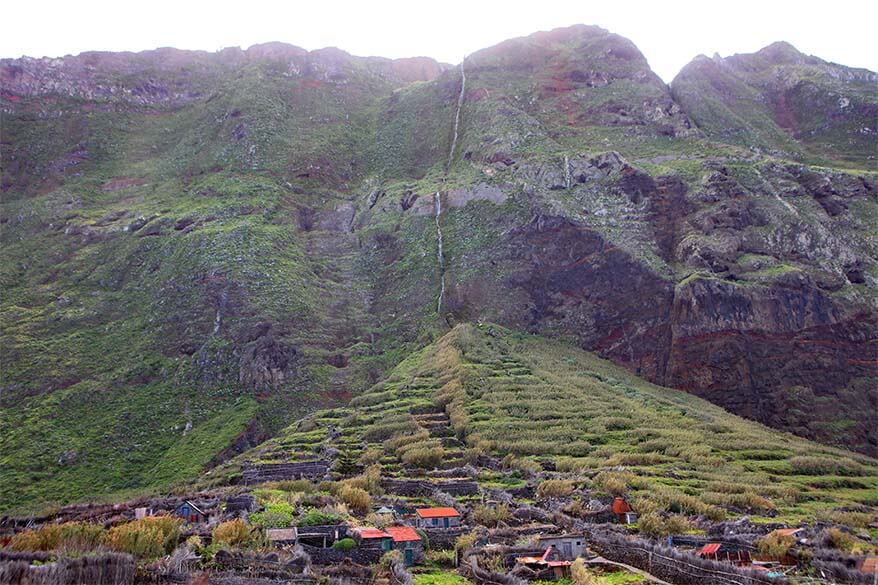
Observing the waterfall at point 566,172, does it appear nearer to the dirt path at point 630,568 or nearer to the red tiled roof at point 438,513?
the red tiled roof at point 438,513

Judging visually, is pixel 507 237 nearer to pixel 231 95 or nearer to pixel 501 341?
pixel 501 341

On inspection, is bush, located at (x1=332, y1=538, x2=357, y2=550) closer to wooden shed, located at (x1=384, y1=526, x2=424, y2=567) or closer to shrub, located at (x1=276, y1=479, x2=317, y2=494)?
wooden shed, located at (x1=384, y1=526, x2=424, y2=567)

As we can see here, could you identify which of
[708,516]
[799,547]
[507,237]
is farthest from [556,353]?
[799,547]

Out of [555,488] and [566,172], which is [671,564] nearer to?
[555,488]

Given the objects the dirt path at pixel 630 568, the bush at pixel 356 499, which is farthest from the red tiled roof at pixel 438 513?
the dirt path at pixel 630 568

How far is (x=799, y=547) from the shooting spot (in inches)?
1220

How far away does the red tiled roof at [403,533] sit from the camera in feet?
99.7

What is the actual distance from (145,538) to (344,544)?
7099mm

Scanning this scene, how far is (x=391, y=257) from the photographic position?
8806 cm

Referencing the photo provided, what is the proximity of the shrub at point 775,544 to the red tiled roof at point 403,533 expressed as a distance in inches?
530

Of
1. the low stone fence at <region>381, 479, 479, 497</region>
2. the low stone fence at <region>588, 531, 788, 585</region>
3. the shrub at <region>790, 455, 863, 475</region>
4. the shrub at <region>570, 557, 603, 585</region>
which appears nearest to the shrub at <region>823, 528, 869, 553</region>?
the low stone fence at <region>588, 531, 788, 585</region>

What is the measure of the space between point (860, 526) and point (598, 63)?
297 ft

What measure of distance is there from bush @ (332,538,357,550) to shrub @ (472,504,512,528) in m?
9.15

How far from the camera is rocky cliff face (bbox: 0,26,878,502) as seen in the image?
6669 centimetres
